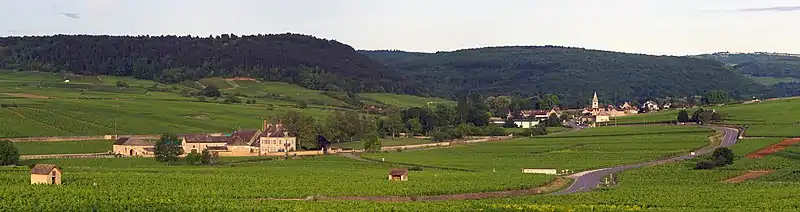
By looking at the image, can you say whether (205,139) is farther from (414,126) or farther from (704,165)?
(704,165)

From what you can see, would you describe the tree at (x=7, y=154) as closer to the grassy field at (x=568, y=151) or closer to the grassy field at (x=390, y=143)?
the grassy field at (x=568, y=151)

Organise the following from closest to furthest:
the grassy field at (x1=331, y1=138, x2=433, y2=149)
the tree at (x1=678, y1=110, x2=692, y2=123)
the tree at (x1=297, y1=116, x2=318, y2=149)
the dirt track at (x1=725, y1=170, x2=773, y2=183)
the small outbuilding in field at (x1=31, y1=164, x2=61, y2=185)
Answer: the small outbuilding in field at (x1=31, y1=164, x2=61, y2=185) < the dirt track at (x1=725, y1=170, x2=773, y2=183) < the tree at (x1=297, y1=116, x2=318, y2=149) < the grassy field at (x1=331, y1=138, x2=433, y2=149) < the tree at (x1=678, y1=110, x2=692, y2=123)

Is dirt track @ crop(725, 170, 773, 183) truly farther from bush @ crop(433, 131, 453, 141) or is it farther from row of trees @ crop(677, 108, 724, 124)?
row of trees @ crop(677, 108, 724, 124)

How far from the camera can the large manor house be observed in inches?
4537

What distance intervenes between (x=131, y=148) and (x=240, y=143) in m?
12.4

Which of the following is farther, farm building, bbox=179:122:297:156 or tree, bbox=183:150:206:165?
farm building, bbox=179:122:297:156

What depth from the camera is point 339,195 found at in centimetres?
6406

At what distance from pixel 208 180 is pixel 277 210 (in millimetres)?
19851

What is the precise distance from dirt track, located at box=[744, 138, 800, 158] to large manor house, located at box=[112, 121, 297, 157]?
1986 inches

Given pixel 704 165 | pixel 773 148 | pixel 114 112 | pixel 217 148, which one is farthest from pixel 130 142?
pixel 773 148

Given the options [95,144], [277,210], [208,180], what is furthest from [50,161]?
[277,210]

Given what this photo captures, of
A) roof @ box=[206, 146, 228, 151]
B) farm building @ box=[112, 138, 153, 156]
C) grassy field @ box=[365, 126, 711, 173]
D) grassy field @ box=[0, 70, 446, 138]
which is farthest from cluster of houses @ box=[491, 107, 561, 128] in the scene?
farm building @ box=[112, 138, 153, 156]

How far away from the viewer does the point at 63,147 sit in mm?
112312

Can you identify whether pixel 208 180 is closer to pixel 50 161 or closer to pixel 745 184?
pixel 50 161
